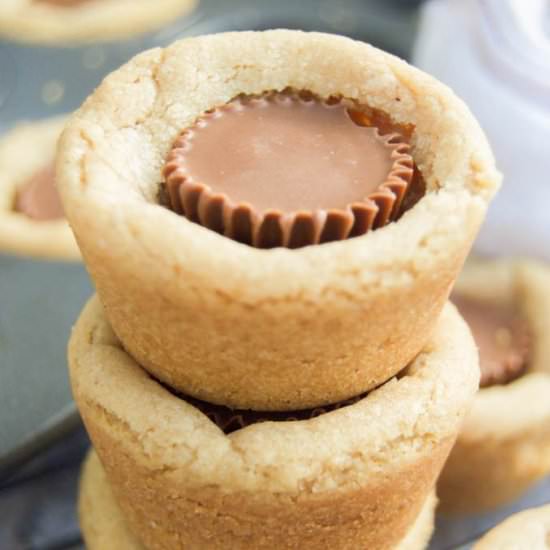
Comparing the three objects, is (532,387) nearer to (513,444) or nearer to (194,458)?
(513,444)

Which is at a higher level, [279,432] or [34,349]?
[279,432]

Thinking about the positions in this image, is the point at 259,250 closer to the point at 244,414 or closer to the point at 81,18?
the point at 244,414

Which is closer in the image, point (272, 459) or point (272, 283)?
point (272, 283)

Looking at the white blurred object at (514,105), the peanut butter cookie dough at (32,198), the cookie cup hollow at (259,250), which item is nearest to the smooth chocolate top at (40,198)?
the peanut butter cookie dough at (32,198)

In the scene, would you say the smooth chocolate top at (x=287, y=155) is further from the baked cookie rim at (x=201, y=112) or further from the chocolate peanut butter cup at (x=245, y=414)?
the chocolate peanut butter cup at (x=245, y=414)

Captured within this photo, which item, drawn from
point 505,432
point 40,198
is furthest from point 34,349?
point 505,432

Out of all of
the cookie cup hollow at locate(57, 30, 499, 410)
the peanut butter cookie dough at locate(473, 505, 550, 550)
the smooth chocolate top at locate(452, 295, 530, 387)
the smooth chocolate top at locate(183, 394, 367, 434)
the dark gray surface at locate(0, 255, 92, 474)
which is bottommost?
the dark gray surface at locate(0, 255, 92, 474)

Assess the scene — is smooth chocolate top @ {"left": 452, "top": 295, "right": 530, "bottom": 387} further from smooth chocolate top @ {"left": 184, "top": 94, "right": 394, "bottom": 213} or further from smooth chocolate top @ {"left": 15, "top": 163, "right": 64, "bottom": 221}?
smooth chocolate top @ {"left": 15, "top": 163, "right": 64, "bottom": 221}

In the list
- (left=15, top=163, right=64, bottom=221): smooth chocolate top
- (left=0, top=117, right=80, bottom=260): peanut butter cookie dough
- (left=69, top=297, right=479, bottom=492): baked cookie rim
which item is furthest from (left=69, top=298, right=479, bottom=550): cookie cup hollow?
(left=15, top=163, right=64, bottom=221): smooth chocolate top

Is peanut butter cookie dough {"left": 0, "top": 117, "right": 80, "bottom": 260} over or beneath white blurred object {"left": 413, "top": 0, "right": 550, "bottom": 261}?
beneath
